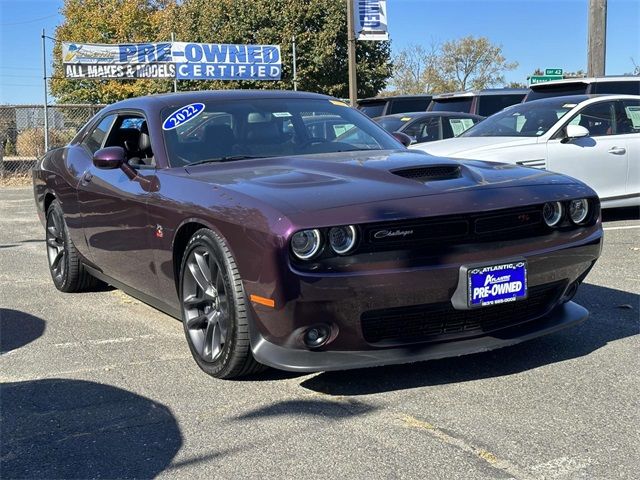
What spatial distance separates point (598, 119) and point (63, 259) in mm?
6421

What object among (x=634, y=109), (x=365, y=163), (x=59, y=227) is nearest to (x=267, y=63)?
(x=634, y=109)

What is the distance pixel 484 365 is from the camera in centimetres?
384

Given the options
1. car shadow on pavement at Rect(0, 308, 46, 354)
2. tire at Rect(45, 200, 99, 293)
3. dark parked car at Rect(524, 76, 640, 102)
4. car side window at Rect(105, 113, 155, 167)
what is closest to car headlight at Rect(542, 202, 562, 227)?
car side window at Rect(105, 113, 155, 167)

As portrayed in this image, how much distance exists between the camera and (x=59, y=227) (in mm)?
5938

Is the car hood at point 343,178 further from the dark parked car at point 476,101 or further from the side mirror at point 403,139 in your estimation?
the dark parked car at point 476,101

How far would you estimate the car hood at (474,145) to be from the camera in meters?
8.01

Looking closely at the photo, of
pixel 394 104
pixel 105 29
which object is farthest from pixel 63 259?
pixel 105 29

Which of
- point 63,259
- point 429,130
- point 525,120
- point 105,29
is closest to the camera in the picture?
point 63,259

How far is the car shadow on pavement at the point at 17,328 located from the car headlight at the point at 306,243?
229 centimetres

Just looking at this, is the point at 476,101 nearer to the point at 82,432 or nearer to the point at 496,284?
the point at 496,284

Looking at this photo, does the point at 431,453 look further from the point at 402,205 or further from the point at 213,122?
the point at 213,122

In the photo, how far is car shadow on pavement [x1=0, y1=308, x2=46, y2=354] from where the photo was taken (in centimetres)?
458

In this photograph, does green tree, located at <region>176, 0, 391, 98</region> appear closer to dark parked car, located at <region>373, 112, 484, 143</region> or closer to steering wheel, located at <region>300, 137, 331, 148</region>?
dark parked car, located at <region>373, 112, 484, 143</region>

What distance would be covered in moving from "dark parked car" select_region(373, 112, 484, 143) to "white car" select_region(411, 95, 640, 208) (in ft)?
10.2
